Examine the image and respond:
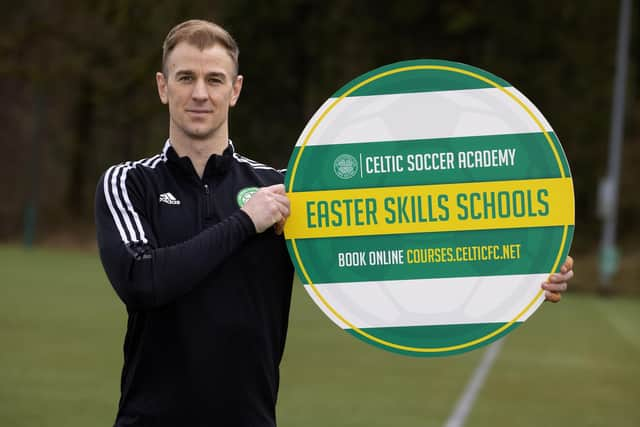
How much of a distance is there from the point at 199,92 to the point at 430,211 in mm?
753

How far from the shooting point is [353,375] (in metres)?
9.82

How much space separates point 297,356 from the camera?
11.1 m

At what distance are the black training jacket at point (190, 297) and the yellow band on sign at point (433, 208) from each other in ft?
0.46

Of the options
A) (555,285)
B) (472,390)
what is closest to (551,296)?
(555,285)

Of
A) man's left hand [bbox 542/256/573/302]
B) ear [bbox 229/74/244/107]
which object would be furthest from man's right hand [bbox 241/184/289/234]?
man's left hand [bbox 542/256/573/302]

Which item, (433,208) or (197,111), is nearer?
(197,111)

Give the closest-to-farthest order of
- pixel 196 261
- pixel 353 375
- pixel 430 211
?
pixel 196 261, pixel 430 211, pixel 353 375

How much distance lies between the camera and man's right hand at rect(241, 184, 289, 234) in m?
2.87

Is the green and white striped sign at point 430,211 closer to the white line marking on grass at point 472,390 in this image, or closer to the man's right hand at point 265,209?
the man's right hand at point 265,209

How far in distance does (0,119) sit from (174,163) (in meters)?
40.4

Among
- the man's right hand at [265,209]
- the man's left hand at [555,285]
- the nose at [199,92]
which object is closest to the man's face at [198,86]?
the nose at [199,92]

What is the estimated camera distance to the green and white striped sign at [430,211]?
3.00 m

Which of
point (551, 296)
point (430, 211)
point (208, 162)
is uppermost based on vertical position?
point (208, 162)

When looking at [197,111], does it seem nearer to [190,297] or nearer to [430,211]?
[190,297]
